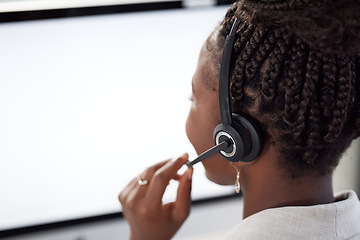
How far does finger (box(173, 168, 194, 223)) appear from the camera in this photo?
2.66ft

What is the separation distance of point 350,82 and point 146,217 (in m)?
0.44

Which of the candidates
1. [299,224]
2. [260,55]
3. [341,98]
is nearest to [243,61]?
[260,55]

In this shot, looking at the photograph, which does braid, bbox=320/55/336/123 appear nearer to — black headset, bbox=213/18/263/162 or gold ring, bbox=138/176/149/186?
black headset, bbox=213/18/263/162

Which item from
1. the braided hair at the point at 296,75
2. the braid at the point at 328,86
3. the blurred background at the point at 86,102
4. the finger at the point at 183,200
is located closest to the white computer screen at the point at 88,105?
the blurred background at the point at 86,102

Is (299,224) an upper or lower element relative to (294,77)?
lower

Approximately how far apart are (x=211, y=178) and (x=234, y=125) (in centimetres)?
18

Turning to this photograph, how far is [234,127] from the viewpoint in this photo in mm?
595

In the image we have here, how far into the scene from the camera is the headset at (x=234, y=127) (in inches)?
22.8

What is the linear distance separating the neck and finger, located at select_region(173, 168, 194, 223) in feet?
0.56

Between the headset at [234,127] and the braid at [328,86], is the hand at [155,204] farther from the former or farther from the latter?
the braid at [328,86]

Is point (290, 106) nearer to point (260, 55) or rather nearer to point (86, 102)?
point (260, 55)

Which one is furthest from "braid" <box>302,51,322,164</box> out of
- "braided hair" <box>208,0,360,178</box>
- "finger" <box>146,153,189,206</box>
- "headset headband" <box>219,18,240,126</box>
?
"finger" <box>146,153,189,206</box>

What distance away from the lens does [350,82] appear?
1.85 feet

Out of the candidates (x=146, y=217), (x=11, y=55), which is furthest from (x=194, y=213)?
(x=11, y=55)
